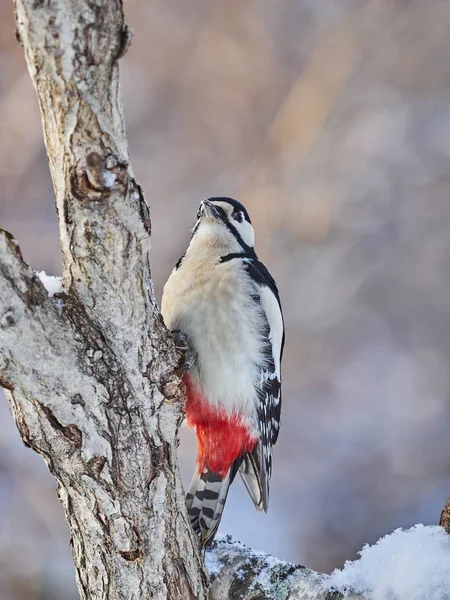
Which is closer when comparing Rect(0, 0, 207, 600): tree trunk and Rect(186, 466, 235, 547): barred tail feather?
Rect(0, 0, 207, 600): tree trunk

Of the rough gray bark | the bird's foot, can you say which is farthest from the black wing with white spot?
the rough gray bark

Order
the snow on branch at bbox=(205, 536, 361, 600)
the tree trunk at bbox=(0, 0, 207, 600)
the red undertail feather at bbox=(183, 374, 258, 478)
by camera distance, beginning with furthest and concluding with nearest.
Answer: the red undertail feather at bbox=(183, 374, 258, 478) < the snow on branch at bbox=(205, 536, 361, 600) < the tree trunk at bbox=(0, 0, 207, 600)

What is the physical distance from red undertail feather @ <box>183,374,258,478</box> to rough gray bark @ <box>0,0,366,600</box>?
45cm

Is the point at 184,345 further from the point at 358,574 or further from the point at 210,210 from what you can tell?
the point at 358,574

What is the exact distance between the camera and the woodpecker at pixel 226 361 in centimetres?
201

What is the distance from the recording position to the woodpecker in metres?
2.01

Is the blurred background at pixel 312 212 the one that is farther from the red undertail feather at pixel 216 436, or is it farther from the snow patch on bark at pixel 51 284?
the snow patch on bark at pixel 51 284

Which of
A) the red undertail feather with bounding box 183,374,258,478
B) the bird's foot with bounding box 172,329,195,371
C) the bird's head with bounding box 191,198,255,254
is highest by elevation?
the bird's head with bounding box 191,198,255,254

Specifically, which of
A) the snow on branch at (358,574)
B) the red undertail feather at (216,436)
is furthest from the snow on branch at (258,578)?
the red undertail feather at (216,436)

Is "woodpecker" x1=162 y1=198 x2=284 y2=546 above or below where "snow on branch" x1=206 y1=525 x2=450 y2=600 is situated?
above

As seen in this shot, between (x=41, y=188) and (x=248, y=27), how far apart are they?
1436 millimetres

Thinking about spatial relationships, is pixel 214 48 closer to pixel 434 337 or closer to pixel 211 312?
pixel 434 337

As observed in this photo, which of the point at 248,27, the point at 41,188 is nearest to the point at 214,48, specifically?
the point at 248,27

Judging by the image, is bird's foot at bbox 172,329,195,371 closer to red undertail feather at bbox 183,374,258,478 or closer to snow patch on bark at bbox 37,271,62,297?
red undertail feather at bbox 183,374,258,478
